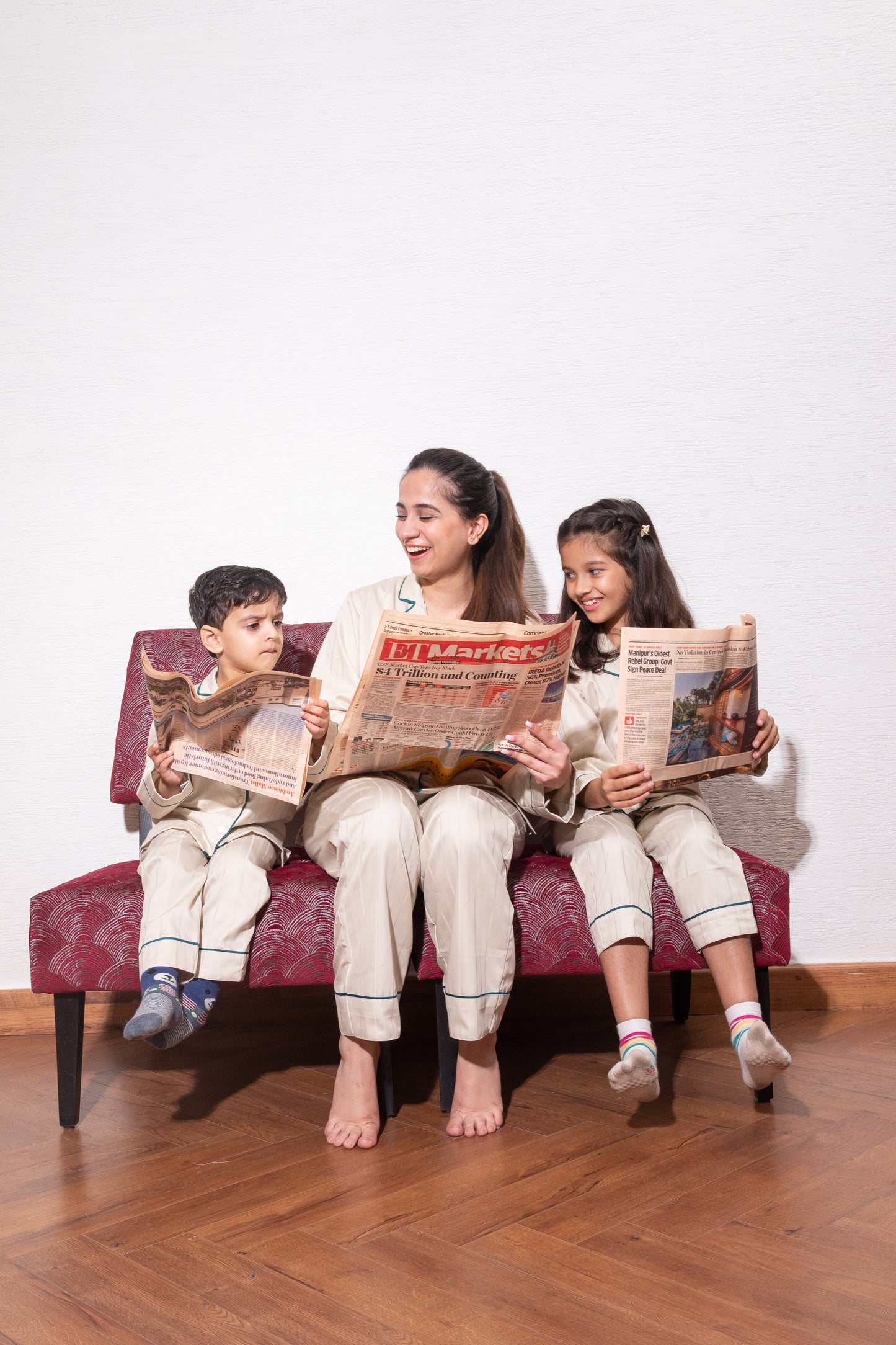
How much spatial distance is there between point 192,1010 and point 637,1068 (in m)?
0.67

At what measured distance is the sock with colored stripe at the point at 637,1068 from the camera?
5.11 feet

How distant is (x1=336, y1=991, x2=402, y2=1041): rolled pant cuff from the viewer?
167 cm

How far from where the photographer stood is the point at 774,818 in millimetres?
2504

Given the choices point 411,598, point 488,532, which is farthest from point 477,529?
point 411,598

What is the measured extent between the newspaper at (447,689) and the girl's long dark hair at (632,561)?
1.29ft

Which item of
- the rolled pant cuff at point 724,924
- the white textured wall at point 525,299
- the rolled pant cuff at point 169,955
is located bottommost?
the rolled pant cuff at point 169,955

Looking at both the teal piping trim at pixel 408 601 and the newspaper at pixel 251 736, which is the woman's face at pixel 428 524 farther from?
the newspaper at pixel 251 736

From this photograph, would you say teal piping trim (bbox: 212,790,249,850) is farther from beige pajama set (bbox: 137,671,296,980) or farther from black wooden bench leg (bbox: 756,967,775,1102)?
black wooden bench leg (bbox: 756,967,775,1102)

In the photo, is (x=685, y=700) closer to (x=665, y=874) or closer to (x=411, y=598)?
(x=665, y=874)

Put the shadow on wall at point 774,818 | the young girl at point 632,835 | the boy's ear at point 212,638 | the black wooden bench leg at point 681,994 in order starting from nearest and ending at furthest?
the young girl at point 632,835, the boy's ear at point 212,638, the black wooden bench leg at point 681,994, the shadow on wall at point 774,818

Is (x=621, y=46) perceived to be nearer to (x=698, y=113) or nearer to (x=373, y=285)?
(x=698, y=113)

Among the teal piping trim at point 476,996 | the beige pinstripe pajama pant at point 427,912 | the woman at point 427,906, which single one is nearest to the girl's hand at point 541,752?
the woman at point 427,906

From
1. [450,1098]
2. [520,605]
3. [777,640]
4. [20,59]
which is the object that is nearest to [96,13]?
[20,59]

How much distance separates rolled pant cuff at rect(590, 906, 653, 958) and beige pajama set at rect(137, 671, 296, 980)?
53 centimetres
